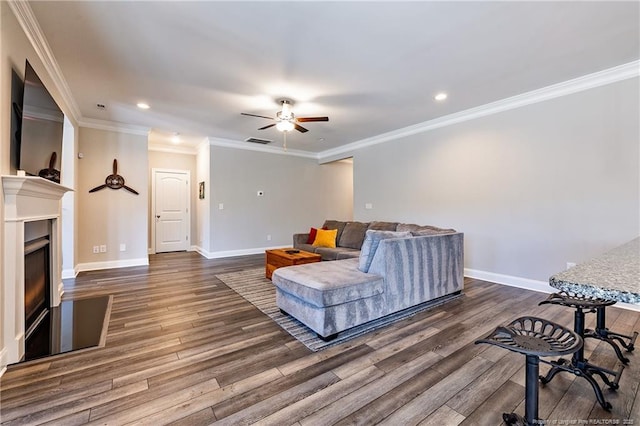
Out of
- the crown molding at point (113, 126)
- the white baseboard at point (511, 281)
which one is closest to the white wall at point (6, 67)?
the crown molding at point (113, 126)

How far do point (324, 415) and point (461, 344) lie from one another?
4.49 ft

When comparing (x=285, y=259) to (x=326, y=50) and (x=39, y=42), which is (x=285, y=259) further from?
(x=39, y=42)

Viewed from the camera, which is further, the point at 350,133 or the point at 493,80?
the point at 350,133

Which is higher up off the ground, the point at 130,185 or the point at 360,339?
the point at 130,185

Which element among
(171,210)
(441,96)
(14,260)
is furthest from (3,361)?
(171,210)

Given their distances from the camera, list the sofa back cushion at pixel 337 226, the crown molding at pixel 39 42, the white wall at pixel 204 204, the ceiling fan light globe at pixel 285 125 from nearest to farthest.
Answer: the crown molding at pixel 39 42 < the ceiling fan light globe at pixel 285 125 < the sofa back cushion at pixel 337 226 < the white wall at pixel 204 204

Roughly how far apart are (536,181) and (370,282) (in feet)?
9.47

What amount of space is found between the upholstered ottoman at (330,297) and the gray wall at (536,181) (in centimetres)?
256

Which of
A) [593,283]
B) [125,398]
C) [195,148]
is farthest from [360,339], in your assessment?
[195,148]

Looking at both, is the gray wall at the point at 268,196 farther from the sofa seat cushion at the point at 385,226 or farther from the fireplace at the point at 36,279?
the fireplace at the point at 36,279

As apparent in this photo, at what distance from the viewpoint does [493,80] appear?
3.34 m

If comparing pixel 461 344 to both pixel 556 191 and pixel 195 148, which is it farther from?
pixel 195 148

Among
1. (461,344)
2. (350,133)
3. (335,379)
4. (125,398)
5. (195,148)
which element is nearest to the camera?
(125,398)

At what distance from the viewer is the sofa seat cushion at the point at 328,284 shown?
2.35 m
